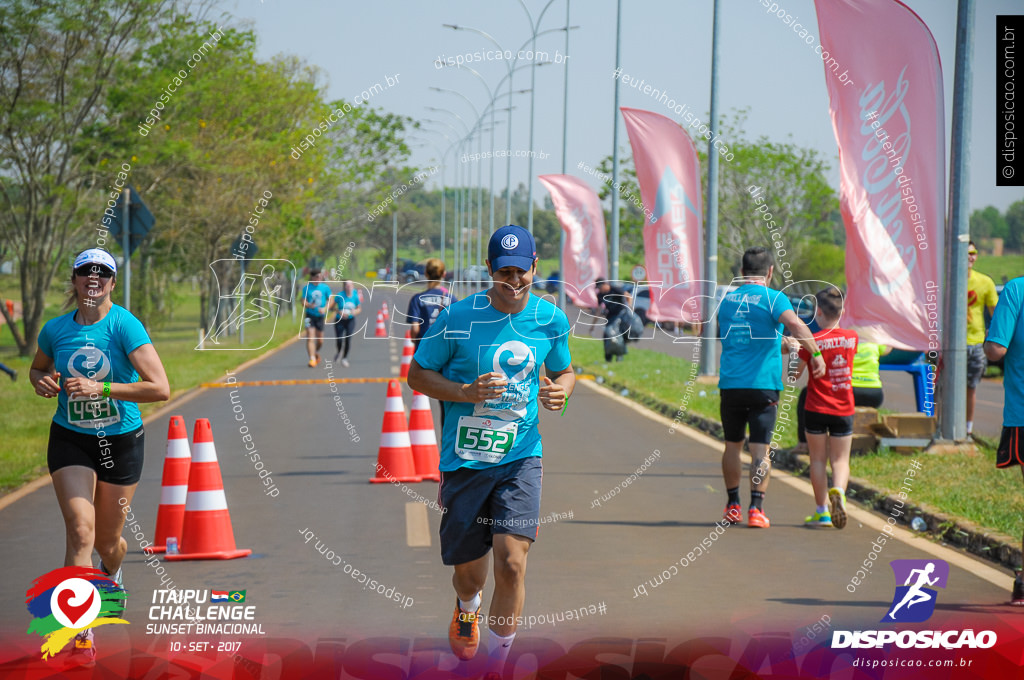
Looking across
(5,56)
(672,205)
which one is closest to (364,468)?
(672,205)

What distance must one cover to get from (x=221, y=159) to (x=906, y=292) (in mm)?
25136

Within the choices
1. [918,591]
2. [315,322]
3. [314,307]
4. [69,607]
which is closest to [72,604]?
[69,607]

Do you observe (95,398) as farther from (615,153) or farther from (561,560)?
(615,153)

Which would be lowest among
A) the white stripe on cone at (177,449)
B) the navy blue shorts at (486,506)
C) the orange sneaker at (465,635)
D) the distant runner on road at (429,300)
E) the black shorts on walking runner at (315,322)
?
the orange sneaker at (465,635)

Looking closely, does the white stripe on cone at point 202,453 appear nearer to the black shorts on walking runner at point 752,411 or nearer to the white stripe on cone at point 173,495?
the white stripe on cone at point 173,495

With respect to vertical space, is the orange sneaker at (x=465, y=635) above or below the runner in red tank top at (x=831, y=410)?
below

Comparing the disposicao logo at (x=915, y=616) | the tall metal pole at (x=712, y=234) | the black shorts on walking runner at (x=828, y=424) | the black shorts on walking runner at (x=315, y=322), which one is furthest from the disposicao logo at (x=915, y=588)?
the black shorts on walking runner at (x=315, y=322)

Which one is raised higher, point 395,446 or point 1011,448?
point 1011,448

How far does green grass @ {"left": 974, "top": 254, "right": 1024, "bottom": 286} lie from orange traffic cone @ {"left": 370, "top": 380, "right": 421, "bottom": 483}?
67.6 meters

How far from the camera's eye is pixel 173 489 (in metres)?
8.38

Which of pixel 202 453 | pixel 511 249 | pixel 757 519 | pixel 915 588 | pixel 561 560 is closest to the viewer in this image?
pixel 511 249

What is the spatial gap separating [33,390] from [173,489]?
12163 mm

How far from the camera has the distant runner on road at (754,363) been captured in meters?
8.88

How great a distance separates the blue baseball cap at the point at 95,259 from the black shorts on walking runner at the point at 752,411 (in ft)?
15.4
